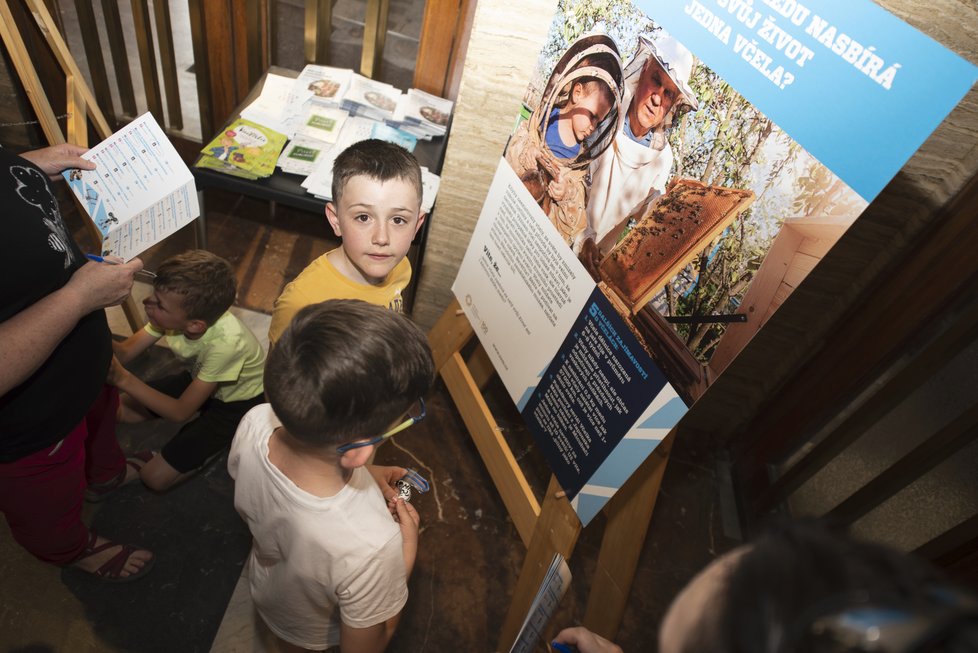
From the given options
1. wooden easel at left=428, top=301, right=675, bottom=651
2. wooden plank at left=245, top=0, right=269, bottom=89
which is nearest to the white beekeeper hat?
wooden easel at left=428, top=301, right=675, bottom=651

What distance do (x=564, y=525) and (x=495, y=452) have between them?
1.58 feet

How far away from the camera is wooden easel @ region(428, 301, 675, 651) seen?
1846 millimetres

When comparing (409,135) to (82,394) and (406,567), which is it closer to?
(82,394)

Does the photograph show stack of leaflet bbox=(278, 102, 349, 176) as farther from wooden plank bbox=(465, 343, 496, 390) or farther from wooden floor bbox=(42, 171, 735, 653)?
wooden plank bbox=(465, 343, 496, 390)

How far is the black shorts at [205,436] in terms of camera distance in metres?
2.35

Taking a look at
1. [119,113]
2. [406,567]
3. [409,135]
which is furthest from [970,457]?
[119,113]

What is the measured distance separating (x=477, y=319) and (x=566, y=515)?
0.77 meters

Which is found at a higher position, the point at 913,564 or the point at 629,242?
the point at 913,564

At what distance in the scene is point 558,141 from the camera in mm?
1690

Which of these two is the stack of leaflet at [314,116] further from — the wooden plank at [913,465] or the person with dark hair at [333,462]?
the wooden plank at [913,465]

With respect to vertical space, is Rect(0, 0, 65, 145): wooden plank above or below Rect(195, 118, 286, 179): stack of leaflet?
above

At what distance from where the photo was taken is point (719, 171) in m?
1.27

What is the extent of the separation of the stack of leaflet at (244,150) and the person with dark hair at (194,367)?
0.66 meters

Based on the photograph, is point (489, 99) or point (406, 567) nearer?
point (406, 567)
